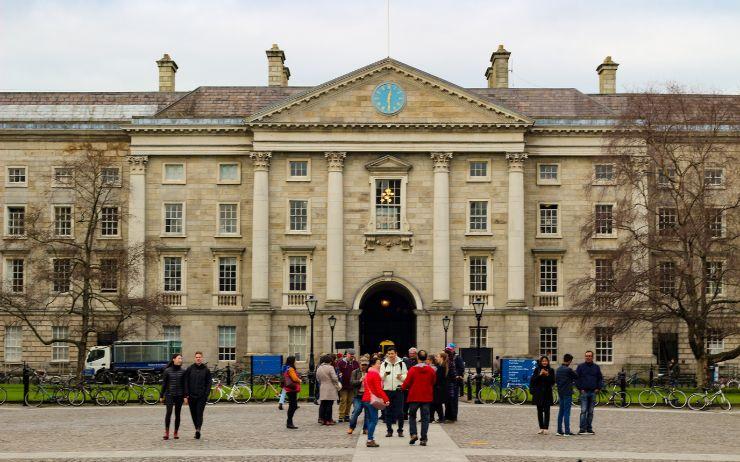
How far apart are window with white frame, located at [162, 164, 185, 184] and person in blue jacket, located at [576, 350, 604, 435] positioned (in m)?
43.1

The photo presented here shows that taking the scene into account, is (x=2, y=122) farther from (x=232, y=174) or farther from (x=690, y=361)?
(x=690, y=361)

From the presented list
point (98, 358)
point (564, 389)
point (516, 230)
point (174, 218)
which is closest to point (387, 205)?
point (516, 230)

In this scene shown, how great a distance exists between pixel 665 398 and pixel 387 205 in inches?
1144

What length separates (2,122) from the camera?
7131 cm

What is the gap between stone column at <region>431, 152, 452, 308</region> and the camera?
6794cm

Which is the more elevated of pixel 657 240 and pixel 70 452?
pixel 657 240

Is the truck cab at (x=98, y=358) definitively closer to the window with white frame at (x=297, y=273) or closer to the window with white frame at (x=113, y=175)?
the window with white frame at (x=113, y=175)

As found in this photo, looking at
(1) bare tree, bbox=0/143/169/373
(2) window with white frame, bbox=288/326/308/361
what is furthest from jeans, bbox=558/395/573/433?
(2) window with white frame, bbox=288/326/308/361

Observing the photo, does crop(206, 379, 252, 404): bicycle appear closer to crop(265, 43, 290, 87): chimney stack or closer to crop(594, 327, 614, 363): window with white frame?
crop(594, 327, 614, 363): window with white frame

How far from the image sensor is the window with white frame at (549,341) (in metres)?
69.3

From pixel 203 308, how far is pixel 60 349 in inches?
380

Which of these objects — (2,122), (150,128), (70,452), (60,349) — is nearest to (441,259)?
(150,128)

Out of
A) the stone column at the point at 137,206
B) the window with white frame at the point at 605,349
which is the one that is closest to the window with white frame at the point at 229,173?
the stone column at the point at 137,206

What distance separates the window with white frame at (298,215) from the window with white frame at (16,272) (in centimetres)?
1698
